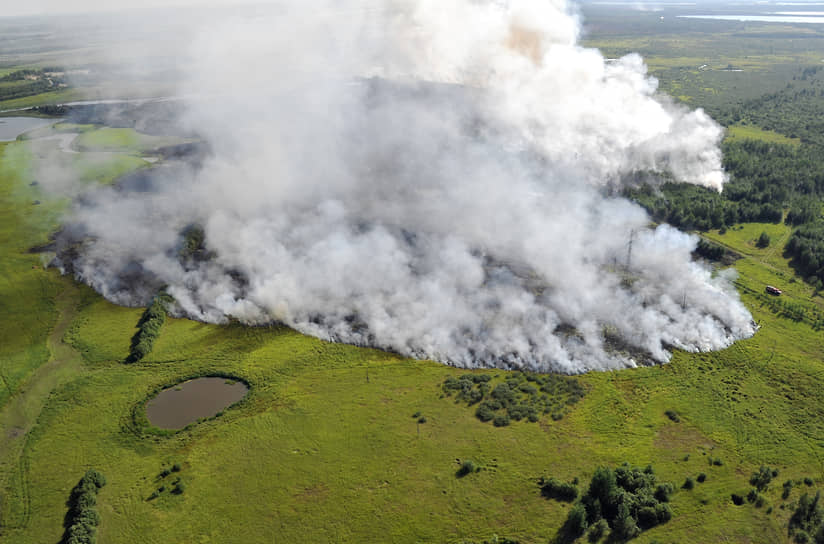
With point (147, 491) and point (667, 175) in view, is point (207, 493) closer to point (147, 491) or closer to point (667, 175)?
point (147, 491)

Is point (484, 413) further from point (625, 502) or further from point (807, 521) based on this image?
point (807, 521)

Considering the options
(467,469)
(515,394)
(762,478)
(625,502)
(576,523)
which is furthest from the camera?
(515,394)

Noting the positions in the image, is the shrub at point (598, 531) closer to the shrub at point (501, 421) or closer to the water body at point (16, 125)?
the shrub at point (501, 421)

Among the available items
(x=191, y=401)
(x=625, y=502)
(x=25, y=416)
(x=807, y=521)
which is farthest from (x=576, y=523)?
(x=25, y=416)

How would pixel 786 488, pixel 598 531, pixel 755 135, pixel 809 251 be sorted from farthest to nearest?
pixel 755 135, pixel 809 251, pixel 786 488, pixel 598 531

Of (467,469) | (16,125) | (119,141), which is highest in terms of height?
(16,125)

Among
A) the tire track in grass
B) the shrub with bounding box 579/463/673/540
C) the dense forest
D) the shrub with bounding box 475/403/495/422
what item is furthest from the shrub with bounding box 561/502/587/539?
the dense forest

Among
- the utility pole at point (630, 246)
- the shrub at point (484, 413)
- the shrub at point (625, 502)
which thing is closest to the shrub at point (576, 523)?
the shrub at point (625, 502)
